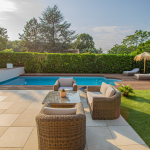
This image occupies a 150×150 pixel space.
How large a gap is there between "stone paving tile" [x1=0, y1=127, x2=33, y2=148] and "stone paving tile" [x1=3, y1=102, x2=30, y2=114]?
0.95 meters

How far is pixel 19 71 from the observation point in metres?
11.8

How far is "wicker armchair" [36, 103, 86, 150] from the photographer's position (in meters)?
1.89

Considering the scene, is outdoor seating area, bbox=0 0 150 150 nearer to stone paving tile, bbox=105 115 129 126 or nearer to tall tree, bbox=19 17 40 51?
stone paving tile, bbox=105 115 129 126

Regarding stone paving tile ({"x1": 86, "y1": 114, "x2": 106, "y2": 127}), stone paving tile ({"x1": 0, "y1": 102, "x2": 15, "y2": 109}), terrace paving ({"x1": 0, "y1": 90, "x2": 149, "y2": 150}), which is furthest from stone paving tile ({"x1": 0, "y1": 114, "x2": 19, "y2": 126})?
stone paving tile ({"x1": 86, "y1": 114, "x2": 106, "y2": 127})

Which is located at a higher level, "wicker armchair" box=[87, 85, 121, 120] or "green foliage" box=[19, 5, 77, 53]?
"green foliage" box=[19, 5, 77, 53]

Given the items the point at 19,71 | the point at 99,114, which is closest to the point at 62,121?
the point at 99,114

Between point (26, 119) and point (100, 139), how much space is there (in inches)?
83.4

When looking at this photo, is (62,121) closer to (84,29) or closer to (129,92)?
→ (129,92)

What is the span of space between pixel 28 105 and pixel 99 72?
10.1m

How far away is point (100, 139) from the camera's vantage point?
2.49 m

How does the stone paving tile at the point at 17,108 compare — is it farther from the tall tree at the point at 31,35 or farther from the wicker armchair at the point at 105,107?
the tall tree at the point at 31,35

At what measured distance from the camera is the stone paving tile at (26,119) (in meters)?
3.08

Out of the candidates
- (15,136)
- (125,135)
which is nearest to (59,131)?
(15,136)

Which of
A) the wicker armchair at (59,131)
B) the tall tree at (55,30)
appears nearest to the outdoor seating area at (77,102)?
the wicker armchair at (59,131)
